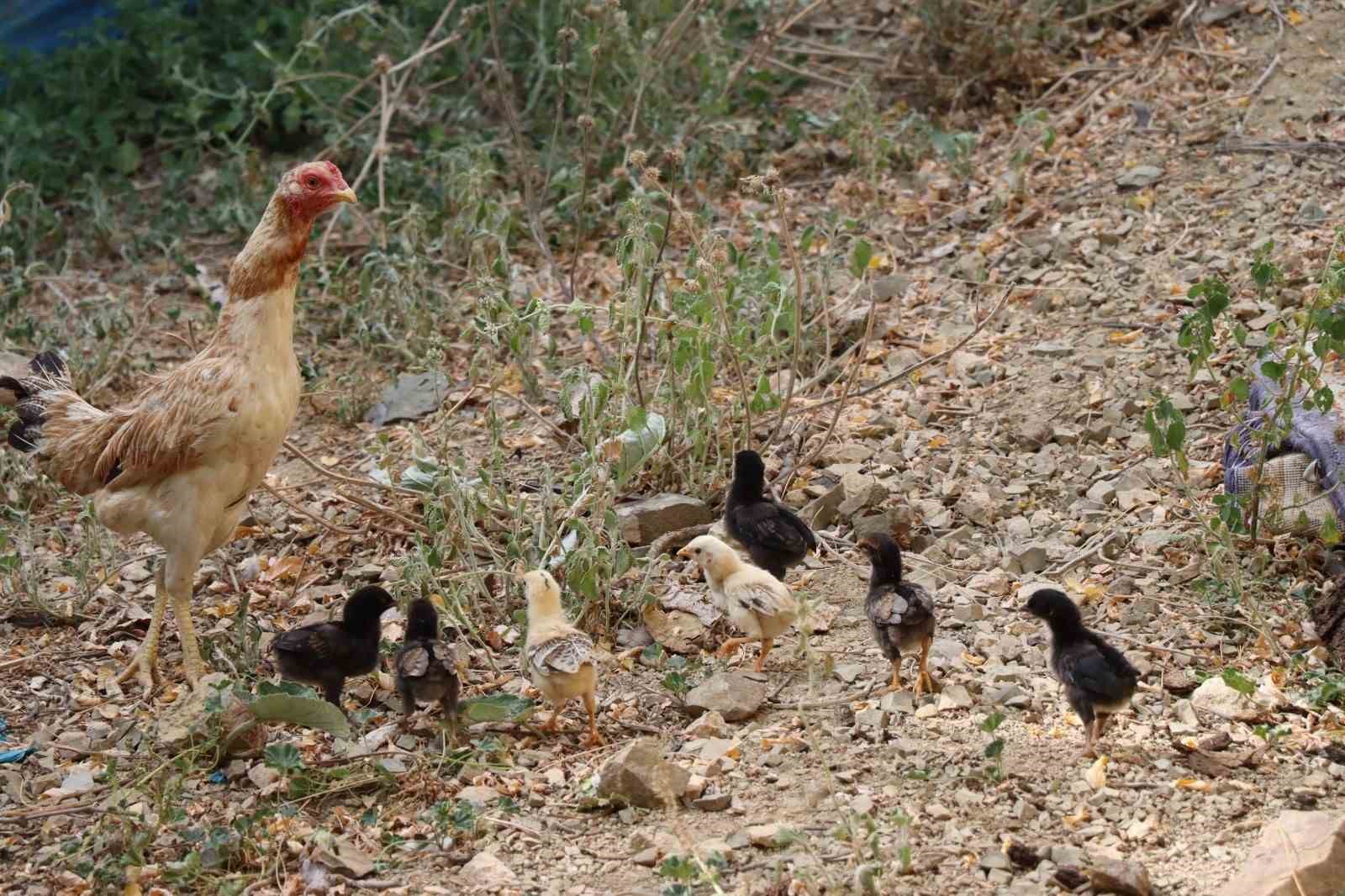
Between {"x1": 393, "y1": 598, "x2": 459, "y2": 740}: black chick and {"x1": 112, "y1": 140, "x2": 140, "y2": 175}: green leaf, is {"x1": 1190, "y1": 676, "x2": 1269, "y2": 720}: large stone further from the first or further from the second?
{"x1": 112, "y1": 140, "x2": 140, "y2": 175}: green leaf

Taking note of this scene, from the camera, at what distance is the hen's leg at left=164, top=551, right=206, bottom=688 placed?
17.4 feet

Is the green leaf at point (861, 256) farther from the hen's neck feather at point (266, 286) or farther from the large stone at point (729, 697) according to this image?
the hen's neck feather at point (266, 286)

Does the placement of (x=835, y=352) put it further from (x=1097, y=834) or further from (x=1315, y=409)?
(x=1097, y=834)

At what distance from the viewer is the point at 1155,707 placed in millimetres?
4789

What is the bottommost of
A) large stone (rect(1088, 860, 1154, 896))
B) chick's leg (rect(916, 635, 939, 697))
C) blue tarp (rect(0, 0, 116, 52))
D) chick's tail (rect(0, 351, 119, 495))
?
chick's leg (rect(916, 635, 939, 697))

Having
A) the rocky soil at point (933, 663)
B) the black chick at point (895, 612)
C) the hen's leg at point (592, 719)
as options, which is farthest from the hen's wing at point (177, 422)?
the black chick at point (895, 612)

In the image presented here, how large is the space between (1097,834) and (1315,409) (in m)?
2.29

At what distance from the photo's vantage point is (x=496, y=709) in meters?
4.78

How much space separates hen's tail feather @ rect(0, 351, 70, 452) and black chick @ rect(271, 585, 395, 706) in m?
1.46

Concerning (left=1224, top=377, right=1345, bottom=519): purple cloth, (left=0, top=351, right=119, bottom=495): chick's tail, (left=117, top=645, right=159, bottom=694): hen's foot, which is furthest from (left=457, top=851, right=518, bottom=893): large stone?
(left=1224, top=377, right=1345, bottom=519): purple cloth

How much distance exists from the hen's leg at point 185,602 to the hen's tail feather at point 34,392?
834mm

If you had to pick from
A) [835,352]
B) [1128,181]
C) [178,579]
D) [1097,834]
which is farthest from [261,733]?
[1128,181]

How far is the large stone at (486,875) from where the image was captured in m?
4.14

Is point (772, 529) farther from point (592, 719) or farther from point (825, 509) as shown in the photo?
point (592, 719)
